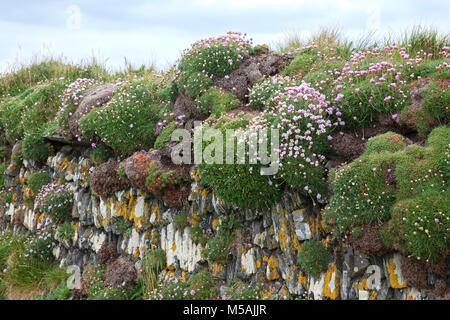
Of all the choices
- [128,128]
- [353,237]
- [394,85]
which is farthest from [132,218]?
[394,85]

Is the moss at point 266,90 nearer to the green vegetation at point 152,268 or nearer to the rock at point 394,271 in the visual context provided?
the rock at point 394,271

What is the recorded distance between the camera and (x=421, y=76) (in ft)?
25.5

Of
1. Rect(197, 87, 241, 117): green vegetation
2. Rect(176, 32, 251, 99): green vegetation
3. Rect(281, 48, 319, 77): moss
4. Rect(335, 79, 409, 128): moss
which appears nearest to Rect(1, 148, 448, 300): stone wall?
Rect(197, 87, 241, 117): green vegetation

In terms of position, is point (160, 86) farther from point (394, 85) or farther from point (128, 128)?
point (394, 85)

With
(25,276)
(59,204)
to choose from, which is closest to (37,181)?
(59,204)

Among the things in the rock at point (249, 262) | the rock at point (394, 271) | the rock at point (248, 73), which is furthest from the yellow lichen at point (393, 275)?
the rock at point (248, 73)

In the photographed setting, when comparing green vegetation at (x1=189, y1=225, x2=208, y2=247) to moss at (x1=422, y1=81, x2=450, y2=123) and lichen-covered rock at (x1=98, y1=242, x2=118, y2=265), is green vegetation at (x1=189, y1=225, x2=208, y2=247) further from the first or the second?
moss at (x1=422, y1=81, x2=450, y2=123)

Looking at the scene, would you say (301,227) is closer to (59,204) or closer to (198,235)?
(198,235)

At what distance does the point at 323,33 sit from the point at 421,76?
4.96 meters

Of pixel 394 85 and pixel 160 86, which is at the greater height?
pixel 160 86
